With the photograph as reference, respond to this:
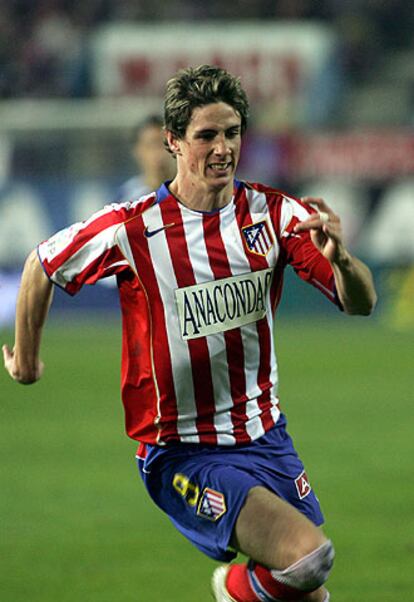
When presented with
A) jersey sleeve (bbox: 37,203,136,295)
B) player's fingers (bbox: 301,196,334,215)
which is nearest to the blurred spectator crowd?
jersey sleeve (bbox: 37,203,136,295)

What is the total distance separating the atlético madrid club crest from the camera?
16.2ft

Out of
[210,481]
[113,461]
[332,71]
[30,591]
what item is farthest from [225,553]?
[332,71]

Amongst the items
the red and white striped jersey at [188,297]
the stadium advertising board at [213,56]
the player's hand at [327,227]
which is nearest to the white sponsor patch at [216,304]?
the red and white striped jersey at [188,297]

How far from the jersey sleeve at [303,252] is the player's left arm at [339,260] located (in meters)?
0.08

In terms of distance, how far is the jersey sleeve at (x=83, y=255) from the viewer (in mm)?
4836

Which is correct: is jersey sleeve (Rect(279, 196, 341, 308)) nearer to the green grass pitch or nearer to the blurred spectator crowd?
the green grass pitch

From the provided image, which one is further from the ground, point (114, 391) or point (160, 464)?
point (160, 464)

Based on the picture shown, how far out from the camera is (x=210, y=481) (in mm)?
4719

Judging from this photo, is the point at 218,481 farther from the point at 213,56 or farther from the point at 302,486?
the point at 213,56

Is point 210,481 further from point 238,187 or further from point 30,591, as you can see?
point 30,591

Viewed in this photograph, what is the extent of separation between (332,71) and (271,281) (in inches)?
687

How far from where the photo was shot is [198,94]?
4762 millimetres

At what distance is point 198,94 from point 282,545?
157 cm

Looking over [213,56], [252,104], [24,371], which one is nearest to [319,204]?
[24,371]
